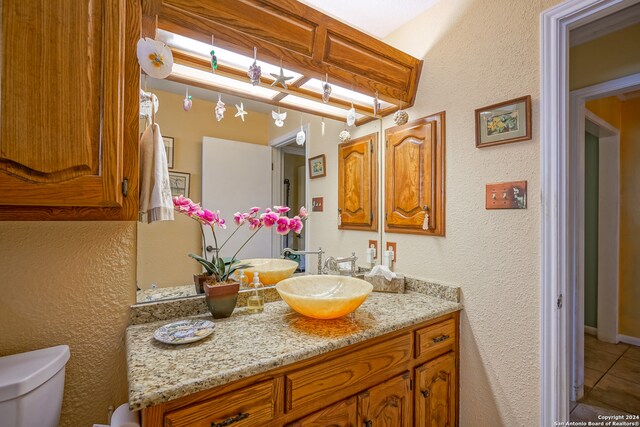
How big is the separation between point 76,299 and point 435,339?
146 centimetres

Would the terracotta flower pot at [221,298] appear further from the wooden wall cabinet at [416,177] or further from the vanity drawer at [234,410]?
the wooden wall cabinet at [416,177]

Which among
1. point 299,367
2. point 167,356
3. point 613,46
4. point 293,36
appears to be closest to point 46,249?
point 167,356

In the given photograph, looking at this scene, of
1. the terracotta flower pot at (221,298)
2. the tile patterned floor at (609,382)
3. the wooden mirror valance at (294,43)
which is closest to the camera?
the wooden mirror valance at (294,43)

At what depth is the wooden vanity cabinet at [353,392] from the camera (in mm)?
795

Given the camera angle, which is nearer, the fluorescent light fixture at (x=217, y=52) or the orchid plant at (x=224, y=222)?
the fluorescent light fixture at (x=217, y=52)

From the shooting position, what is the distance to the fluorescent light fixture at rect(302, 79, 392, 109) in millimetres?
1516

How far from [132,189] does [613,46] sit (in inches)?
123

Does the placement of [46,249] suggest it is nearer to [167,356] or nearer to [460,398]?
[167,356]

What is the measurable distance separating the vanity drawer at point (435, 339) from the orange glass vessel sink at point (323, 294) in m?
0.33

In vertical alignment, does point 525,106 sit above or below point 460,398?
above

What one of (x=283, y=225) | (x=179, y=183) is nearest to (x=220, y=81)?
(x=179, y=183)

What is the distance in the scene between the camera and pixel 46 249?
977mm

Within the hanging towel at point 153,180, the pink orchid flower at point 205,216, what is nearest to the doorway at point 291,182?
the pink orchid flower at point 205,216

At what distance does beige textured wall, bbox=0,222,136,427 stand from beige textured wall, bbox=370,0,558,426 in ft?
4.80
